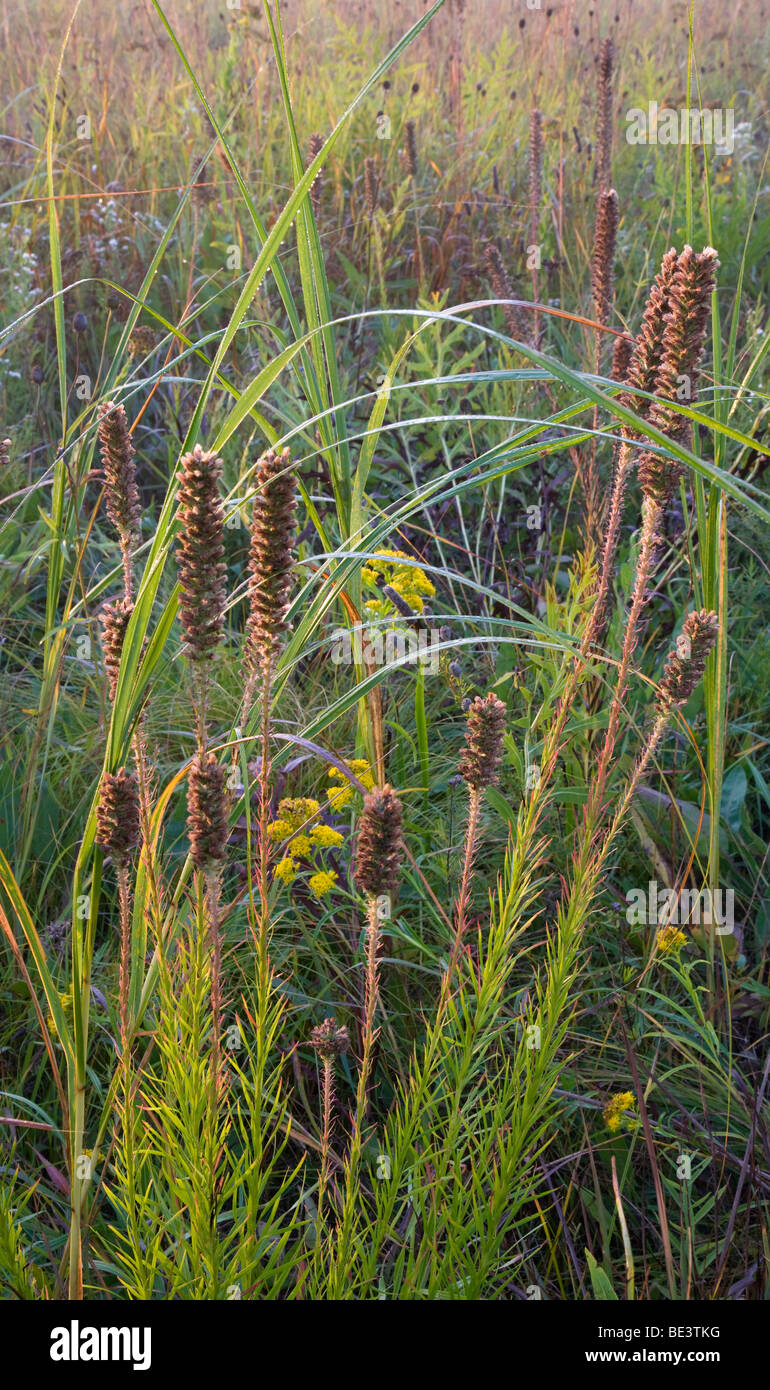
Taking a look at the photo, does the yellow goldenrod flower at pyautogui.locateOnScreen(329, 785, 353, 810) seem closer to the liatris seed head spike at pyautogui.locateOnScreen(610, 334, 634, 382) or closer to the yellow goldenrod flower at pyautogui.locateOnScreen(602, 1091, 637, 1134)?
the yellow goldenrod flower at pyautogui.locateOnScreen(602, 1091, 637, 1134)

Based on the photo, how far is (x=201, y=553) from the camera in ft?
3.03

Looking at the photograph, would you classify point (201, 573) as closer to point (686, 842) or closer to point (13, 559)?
point (686, 842)

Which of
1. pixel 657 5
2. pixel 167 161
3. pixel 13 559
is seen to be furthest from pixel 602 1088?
pixel 657 5

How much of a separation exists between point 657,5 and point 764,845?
8.38 metres

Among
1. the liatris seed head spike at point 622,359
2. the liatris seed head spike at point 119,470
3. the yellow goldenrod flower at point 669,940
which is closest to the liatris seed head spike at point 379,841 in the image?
the liatris seed head spike at point 119,470

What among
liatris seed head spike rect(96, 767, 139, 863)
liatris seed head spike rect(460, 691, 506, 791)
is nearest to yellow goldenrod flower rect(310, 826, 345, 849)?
liatris seed head spike rect(460, 691, 506, 791)

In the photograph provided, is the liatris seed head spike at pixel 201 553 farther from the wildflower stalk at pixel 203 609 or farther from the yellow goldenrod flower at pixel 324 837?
the yellow goldenrod flower at pixel 324 837

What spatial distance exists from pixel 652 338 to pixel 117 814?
2.99 feet

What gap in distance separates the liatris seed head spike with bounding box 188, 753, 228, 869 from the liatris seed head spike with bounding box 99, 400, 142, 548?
0.43 metres

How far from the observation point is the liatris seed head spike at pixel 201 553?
914 mm

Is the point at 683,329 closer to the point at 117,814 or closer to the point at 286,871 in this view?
the point at 117,814

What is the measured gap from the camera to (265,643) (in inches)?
39.6

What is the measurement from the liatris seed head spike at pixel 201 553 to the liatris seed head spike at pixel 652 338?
63 centimetres

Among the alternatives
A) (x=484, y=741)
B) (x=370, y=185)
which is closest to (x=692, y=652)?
(x=484, y=741)
